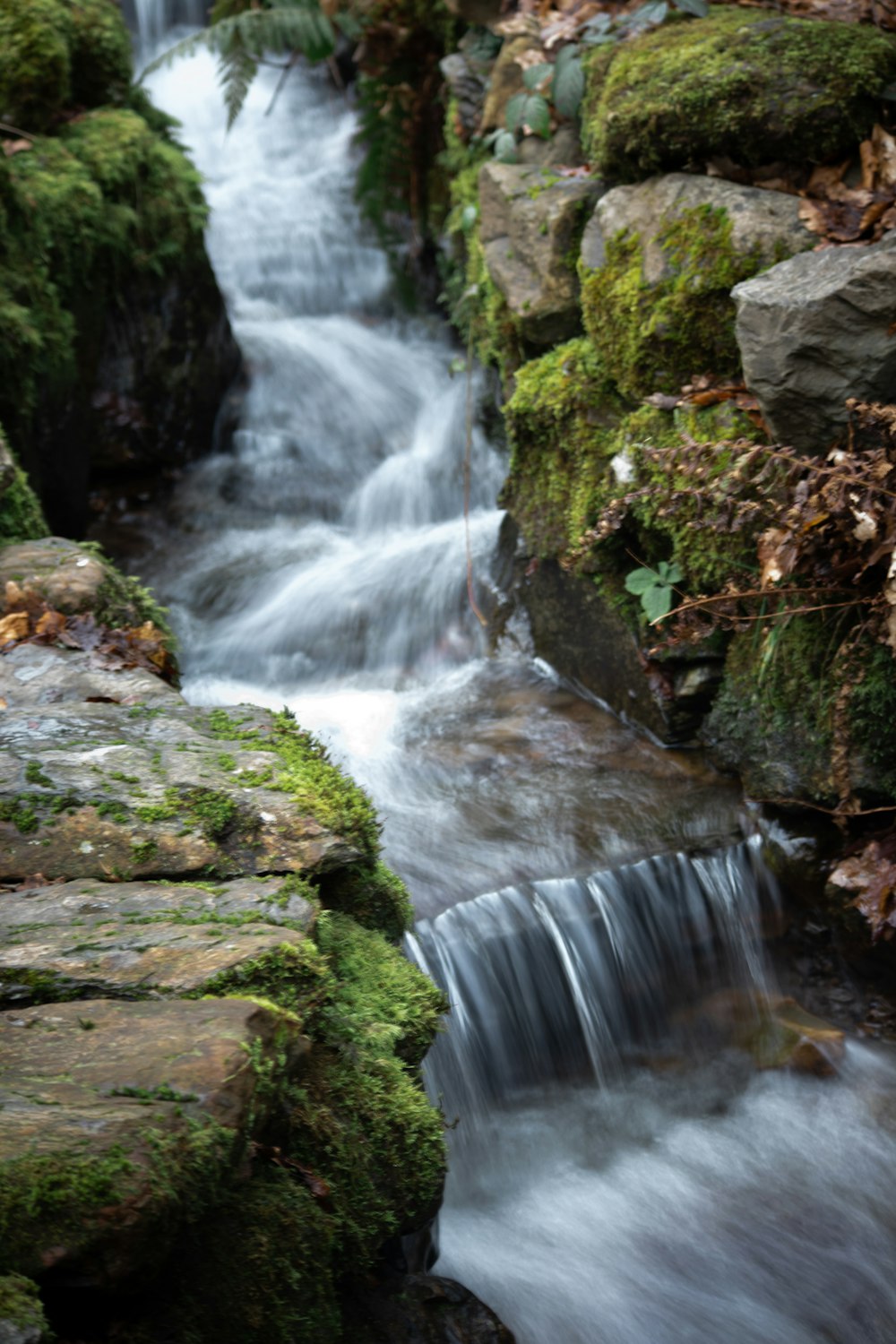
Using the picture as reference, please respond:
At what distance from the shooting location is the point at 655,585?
14.9ft

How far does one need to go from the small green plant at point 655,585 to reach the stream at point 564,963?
0.72 metres

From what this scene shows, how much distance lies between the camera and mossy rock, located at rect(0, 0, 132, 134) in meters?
6.51

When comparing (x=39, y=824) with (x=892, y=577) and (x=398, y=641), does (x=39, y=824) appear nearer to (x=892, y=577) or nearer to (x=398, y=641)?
(x=892, y=577)

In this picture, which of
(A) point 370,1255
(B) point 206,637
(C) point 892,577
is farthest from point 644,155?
(A) point 370,1255

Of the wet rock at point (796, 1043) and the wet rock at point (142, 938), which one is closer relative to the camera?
the wet rock at point (142, 938)

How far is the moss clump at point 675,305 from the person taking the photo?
4.36 metres

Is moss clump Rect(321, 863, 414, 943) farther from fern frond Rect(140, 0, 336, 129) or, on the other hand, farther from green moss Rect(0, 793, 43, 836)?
fern frond Rect(140, 0, 336, 129)

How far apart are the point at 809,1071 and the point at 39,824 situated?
2819 mm

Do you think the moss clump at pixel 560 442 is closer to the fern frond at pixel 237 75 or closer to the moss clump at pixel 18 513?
the moss clump at pixel 18 513

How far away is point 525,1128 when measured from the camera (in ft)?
12.1

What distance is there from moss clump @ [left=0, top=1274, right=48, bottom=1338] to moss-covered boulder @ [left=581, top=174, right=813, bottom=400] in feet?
13.3

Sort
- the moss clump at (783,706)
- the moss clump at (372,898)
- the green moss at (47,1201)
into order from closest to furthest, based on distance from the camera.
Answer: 1. the green moss at (47,1201)
2. the moss clump at (372,898)
3. the moss clump at (783,706)

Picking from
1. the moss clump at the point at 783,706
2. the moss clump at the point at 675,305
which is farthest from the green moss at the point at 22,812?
the moss clump at the point at 675,305

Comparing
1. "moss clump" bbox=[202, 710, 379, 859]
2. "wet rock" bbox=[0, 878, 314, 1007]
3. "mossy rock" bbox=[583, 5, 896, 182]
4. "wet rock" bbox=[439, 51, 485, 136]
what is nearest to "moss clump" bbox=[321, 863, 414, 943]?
"moss clump" bbox=[202, 710, 379, 859]
